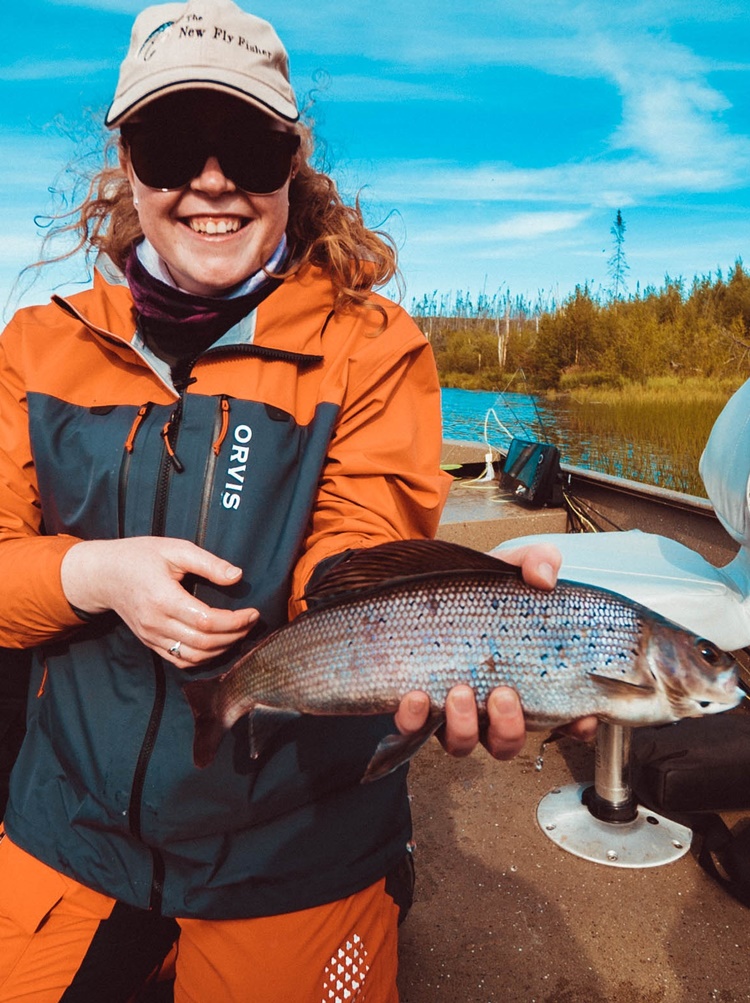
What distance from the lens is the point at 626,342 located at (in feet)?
51.2

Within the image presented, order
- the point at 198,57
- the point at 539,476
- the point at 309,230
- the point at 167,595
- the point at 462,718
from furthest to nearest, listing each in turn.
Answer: the point at 539,476, the point at 309,230, the point at 198,57, the point at 167,595, the point at 462,718

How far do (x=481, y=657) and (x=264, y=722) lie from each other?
550 mm

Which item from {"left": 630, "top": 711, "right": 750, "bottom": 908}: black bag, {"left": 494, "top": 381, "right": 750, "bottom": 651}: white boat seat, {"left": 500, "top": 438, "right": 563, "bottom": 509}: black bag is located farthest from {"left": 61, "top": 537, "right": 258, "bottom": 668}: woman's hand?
{"left": 500, "top": 438, "right": 563, "bottom": 509}: black bag

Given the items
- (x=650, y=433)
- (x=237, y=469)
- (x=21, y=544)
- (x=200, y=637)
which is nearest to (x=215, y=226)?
(x=237, y=469)

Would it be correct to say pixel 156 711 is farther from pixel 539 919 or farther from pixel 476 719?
pixel 539 919

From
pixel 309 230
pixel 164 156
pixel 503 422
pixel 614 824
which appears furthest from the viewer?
pixel 503 422

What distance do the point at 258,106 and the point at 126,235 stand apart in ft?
2.23

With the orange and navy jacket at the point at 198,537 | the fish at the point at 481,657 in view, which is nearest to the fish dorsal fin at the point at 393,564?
the fish at the point at 481,657

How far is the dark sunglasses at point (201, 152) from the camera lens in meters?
2.07

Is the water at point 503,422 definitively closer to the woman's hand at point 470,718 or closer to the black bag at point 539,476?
the black bag at point 539,476

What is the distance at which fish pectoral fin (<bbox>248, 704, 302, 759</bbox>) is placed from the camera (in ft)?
6.06

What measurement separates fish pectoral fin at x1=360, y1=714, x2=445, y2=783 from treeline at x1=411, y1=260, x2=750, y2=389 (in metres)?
9.86

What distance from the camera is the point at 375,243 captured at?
2.49m

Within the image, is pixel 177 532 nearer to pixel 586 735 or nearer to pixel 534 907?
pixel 586 735
